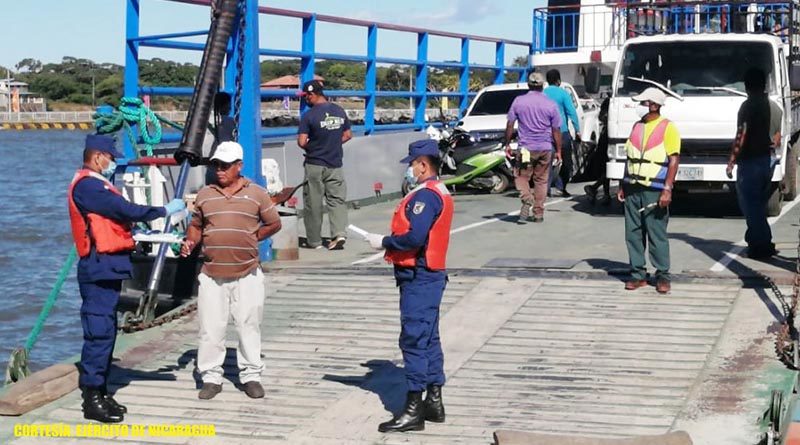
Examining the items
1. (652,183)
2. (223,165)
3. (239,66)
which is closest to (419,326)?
(223,165)

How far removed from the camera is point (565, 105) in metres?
17.1

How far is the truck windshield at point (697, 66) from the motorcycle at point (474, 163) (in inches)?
131

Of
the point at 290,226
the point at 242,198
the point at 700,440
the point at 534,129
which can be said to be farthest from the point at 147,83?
the point at 700,440

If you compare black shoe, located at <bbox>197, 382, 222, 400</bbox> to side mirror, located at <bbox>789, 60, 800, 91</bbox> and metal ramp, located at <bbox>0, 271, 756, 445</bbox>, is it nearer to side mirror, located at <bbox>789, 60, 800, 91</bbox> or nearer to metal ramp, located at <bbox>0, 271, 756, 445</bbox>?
metal ramp, located at <bbox>0, 271, 756, 445</bbox>

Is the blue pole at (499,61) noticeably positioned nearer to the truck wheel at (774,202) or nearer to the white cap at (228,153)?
the truck wheel at (774,202)

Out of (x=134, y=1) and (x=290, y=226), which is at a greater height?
(x=134, y=1)

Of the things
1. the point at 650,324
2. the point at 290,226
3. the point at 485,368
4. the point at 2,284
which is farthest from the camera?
the point at 2,284

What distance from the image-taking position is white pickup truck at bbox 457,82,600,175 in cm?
1942

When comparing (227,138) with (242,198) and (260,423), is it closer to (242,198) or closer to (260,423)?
(242,198)

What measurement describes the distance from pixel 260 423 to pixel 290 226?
4.68 m

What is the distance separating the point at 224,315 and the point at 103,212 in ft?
3.52

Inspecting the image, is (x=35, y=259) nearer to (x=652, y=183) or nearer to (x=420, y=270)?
(x=652, y=183)

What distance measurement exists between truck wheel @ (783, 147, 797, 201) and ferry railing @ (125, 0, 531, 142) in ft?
19.6

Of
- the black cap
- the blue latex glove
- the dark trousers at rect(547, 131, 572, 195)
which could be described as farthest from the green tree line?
the blue latex glove
